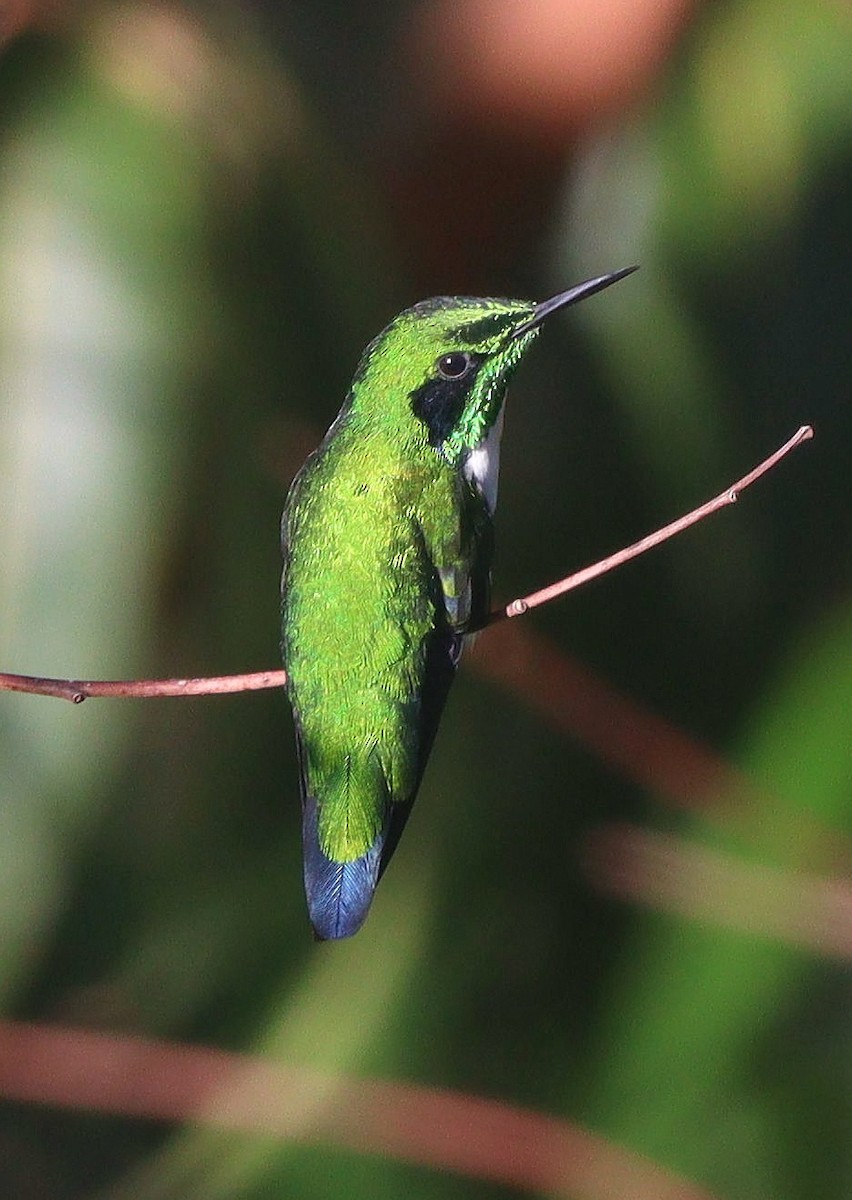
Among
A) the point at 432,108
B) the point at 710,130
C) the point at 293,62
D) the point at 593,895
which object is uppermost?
the point at 293,62

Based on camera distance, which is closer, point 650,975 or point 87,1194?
point 650,975

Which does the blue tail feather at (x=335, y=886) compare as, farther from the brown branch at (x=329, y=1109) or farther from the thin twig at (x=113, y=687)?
the brown branch at (x=329, y=1109)

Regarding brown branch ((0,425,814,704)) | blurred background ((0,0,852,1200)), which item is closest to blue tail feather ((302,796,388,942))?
brown branch ((0,425,814,704))

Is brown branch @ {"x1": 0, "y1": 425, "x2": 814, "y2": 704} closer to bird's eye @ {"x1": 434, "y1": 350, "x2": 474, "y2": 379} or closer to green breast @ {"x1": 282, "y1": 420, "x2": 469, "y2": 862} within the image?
green breast @ {"x1": 282, "y1": 420, "x2": 469, "y2": 862}

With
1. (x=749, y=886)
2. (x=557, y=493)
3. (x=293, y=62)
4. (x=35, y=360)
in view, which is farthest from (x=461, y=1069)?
(x=293, y=62)

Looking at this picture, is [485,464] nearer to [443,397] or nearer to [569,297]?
[443,397]

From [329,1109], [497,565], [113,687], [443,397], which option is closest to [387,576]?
[443,397]

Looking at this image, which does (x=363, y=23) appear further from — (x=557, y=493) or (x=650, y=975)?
(x=650, y=975)

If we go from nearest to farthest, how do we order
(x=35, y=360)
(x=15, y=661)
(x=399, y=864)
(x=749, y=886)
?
(x=15, y=661) → (x=35, y=360) → (x=749, y=886) → (x=399, y=864)

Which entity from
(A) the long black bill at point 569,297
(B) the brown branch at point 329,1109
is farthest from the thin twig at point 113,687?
(B) the brown branch at point 329,1109
